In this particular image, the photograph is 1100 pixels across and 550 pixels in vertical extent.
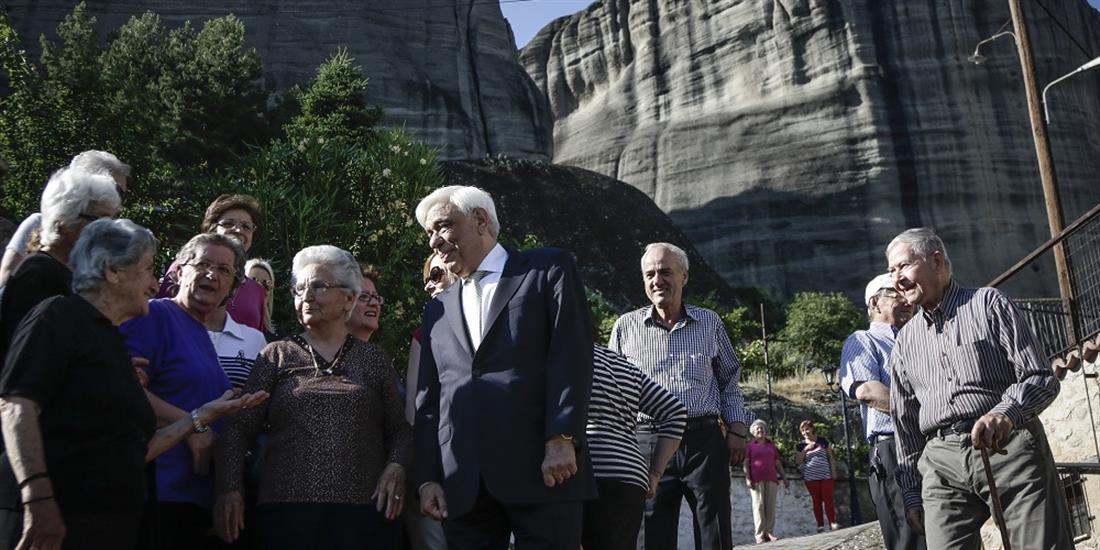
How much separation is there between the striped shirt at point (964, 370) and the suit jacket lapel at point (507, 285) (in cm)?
187

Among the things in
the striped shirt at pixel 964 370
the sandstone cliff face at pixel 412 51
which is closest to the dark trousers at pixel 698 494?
the striped shirt at pixel 964 370

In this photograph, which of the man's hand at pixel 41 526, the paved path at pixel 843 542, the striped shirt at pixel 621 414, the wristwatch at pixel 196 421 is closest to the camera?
the man's hand at pixel 41 526

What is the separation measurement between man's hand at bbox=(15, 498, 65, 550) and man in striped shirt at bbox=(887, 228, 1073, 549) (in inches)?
124

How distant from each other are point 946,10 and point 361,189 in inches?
1827

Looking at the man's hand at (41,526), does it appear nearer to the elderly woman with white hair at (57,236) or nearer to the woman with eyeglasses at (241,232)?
the elderly woman with white hair at (57,236)

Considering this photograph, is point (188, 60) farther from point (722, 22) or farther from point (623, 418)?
point (722, 22)

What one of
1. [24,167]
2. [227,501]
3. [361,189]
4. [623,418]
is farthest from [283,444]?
[24,167]

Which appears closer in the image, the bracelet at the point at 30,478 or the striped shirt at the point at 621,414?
the bracelet at the point at 30,478

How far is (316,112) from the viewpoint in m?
24.5

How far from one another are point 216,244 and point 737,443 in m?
2.84

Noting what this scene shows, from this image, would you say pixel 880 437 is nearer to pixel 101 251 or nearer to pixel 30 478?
pixel 101 251

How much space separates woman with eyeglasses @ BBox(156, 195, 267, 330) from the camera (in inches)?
212

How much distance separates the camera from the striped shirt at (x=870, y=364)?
5797 millimetres

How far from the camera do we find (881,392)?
561 cm
